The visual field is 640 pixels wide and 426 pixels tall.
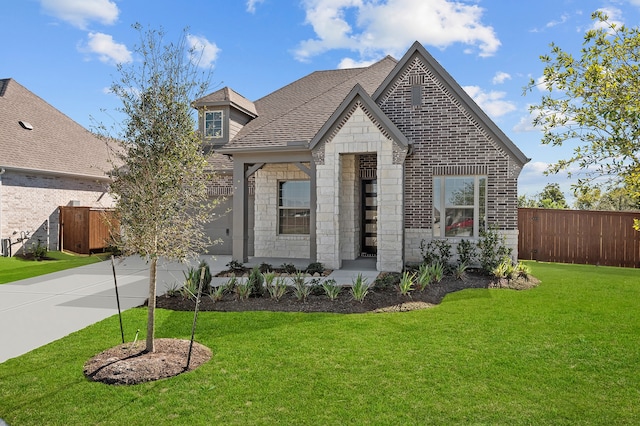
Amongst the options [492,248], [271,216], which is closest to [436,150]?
[492,248]

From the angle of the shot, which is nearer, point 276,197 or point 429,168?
point 429,168

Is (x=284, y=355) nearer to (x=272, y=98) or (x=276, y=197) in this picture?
(x=276, y=197)

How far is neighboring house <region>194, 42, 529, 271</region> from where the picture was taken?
1169cm

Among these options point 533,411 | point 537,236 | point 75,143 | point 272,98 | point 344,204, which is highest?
point 272,98

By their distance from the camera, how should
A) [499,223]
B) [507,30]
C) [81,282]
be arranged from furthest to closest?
[499,223] → [81,282] → [507,30]

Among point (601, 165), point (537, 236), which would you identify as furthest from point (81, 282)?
point (537, 236)

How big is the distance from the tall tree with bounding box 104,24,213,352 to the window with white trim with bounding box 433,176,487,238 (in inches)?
341

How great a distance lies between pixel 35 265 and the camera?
14055 mm

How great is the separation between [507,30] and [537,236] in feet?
26.1

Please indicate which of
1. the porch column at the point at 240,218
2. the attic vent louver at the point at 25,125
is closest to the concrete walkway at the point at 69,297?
the porch column at the point at 240,218

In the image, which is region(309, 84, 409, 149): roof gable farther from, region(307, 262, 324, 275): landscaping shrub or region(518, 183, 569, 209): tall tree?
region(518, 183, 569, 209): tall tree

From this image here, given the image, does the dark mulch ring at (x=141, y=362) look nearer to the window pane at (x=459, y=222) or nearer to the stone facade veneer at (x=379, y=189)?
the stone facade veneer at (x=379, y=189)

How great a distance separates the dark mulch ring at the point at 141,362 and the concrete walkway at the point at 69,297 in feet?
3.75

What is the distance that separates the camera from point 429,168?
41.3 ft
